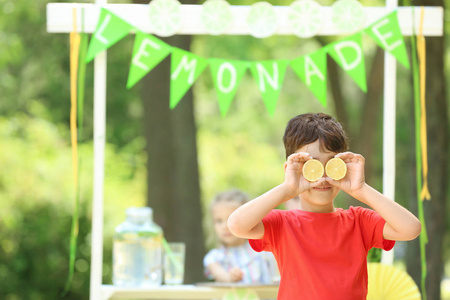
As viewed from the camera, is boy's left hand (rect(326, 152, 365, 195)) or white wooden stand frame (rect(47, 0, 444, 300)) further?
white wooden stand frame (rect(47, 0, 444, 300))

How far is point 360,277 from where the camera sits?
1725 millimetres

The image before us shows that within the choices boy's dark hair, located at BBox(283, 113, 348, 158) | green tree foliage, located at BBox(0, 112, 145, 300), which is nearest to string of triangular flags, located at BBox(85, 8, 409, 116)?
boy's dark hair, located at BBox(283, 113, 348, 158)

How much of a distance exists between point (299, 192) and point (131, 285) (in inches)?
54.6

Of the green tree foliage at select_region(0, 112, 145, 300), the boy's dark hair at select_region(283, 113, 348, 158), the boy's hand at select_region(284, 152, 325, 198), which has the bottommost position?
the green tree foliage at select_region(0, 112, 145, 300)

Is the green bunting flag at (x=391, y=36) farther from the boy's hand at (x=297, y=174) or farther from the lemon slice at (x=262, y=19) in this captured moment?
the boy's hand at (x=297, y=174)

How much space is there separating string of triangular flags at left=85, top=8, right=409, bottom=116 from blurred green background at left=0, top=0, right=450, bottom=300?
0.65 m

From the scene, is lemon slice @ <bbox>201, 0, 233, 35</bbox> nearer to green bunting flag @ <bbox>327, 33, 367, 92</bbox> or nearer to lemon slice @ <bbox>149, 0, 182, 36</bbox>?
lemon slice @ <bbox>149, 0, 182, 36</bbox>

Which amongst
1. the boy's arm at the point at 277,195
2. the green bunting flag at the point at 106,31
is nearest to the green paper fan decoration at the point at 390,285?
the boy's arm at the point at 277,195

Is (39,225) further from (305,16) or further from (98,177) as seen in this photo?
(305,16)

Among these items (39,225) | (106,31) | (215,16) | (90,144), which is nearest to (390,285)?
(215,16)

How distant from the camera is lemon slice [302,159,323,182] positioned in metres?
1.65

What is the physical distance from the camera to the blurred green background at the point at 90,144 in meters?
6.09

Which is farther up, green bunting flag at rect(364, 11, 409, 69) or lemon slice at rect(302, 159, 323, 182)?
green bunting flag at rect(364, 11, 409, 69)

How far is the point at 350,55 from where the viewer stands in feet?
9.97
